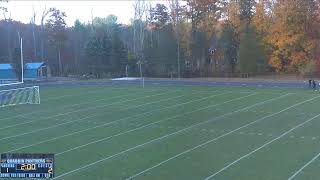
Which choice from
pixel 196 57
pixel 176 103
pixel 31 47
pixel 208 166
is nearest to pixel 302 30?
pixel 196 57

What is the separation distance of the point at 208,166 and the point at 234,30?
1775 inches

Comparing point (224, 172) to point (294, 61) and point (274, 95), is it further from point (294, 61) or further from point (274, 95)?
point (294, 61)

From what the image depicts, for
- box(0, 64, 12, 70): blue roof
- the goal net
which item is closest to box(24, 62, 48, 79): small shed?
box(0, 64, 12, 70): blue roof

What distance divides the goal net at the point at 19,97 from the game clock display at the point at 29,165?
25.0 m

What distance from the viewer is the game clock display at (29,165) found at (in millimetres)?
7492

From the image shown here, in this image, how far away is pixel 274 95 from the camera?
34.6 meters

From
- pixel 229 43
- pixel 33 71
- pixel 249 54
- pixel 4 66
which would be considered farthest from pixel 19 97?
pixel 229 43

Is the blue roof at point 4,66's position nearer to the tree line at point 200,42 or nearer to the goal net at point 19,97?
the tree line at point 200,42

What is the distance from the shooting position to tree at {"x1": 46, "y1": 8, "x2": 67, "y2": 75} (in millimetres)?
66188

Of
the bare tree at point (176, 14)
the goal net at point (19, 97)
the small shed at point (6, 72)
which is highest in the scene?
the bare tree at point (176, 14)

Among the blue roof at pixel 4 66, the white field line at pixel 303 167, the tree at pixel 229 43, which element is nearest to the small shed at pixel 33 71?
the blue roof at pixel 4 66

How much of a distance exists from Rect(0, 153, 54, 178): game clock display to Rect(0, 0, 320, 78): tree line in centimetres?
4470

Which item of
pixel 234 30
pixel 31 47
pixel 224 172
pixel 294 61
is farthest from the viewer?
pixel 31 47

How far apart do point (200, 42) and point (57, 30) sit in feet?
59.6
